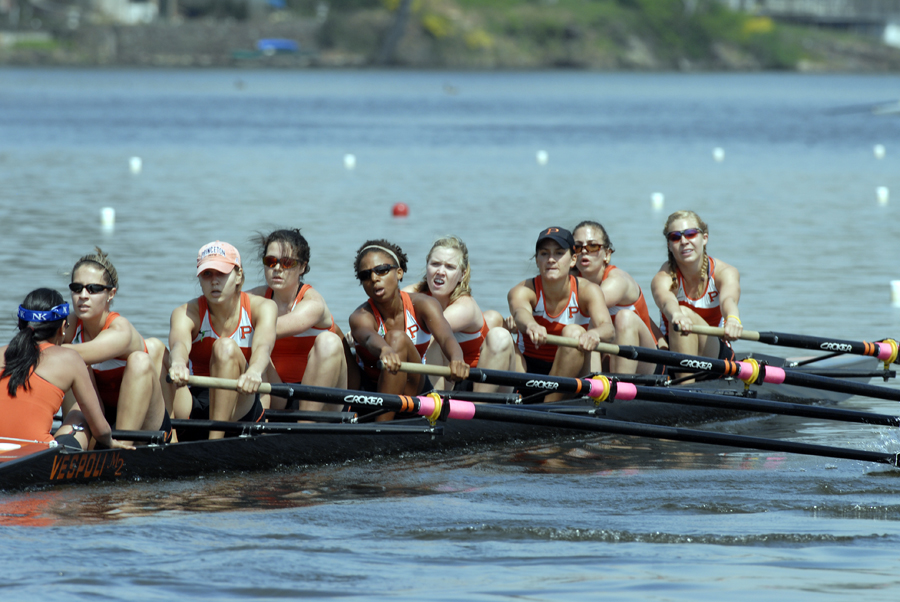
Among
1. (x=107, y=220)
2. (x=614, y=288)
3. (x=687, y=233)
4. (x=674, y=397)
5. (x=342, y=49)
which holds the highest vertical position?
(x=342, y=49)

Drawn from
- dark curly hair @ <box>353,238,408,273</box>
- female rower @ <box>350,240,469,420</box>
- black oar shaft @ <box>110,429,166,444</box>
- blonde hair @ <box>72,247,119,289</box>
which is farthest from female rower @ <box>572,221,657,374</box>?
blonde hair @ <box>72,247,119,289</box>

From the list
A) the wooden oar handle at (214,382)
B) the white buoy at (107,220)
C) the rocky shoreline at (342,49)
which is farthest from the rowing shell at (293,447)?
the rocky shoreline at (342,49)

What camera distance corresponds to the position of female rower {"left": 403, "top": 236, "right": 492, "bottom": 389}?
7.61m

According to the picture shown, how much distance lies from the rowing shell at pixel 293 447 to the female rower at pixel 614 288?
1.38ft

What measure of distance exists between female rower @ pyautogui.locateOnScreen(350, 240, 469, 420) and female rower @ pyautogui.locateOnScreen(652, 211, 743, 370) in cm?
199

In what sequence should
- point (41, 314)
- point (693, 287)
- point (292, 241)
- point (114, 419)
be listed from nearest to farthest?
point (41, 314) < point (114, 419) < point (292, 241) < point (693, 287)

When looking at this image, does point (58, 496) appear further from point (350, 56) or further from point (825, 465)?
point (350, 56)

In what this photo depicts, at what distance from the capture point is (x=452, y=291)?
A: 25.5 ft

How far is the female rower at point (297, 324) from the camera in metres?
7.11

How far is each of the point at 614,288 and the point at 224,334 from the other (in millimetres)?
3021

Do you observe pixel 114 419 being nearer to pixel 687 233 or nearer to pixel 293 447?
pixel 293 447

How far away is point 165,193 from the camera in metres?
23.3

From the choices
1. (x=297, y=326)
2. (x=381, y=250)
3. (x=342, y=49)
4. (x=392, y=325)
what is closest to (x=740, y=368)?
(x=392, y=325)

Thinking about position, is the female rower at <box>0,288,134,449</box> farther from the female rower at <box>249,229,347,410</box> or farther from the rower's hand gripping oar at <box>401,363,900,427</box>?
the rower's hand gripping oar at <box>401,363,900,427</box>
